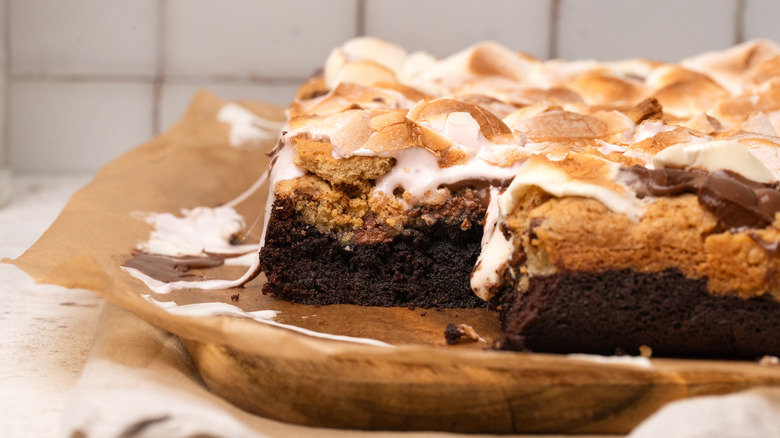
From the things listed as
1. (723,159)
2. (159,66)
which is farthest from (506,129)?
(159,66)

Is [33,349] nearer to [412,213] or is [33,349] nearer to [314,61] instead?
[412,213]

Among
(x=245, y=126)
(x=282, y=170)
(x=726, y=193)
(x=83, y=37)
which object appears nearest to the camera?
(x=726, y=193)

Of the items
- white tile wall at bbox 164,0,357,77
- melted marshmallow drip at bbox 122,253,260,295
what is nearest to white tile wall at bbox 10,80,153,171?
white tile wall at bbox 164,0,357,77

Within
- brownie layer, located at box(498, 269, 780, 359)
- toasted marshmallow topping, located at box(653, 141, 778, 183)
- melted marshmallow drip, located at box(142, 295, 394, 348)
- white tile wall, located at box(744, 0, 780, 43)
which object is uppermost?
white tile wall, located at box(744, 0, 780, 43)

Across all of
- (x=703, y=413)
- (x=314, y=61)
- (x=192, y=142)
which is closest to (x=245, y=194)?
(x=192, y=142)

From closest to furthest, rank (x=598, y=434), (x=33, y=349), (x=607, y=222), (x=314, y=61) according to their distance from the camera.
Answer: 1. (x=598, y=434)
2. (x=607, y=222)
3. (x=33, y=349)
4. (x=314, y=61)

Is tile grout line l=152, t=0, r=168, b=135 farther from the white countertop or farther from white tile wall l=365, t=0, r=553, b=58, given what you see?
the white countertop

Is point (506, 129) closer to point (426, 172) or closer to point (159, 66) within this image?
point (426, 172)
